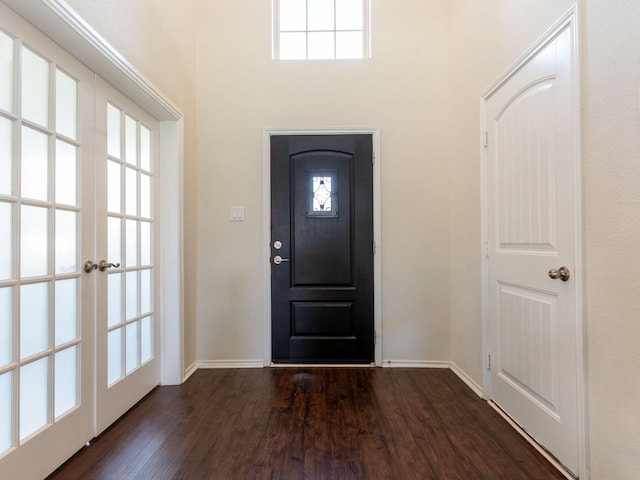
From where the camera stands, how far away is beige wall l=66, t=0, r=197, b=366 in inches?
65.7

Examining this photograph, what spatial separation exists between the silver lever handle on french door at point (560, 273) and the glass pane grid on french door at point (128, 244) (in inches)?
87.7

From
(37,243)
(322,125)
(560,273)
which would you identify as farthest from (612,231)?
(37,243)

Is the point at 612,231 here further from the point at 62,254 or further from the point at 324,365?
the point at 62,254

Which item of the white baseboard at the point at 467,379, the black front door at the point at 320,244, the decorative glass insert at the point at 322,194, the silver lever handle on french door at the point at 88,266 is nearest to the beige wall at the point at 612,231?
the white baseboard at the point at 467,379

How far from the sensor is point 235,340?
2.74m

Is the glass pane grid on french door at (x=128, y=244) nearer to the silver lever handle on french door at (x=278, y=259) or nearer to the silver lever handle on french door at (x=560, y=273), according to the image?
the silver lever handle on french door at (x=278, y=259)

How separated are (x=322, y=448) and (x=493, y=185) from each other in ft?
5.84

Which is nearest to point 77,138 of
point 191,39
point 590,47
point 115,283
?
point 115,283

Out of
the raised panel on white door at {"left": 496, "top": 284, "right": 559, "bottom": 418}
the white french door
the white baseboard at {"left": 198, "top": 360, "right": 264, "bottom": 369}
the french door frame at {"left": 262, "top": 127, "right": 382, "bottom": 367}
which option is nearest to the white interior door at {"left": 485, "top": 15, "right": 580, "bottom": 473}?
the raised panel on white door at {"left": 496, "top": 284, "right": 559, "bottom": 418}

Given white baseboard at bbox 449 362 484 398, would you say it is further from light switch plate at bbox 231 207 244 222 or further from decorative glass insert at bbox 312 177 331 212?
light switch plate at bbox 231 207 244 222

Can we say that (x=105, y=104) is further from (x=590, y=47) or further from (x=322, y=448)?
(x=590, y=47)

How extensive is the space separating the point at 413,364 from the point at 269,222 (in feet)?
5.42

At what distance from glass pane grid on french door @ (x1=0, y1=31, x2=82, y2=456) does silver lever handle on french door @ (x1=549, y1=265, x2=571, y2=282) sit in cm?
222

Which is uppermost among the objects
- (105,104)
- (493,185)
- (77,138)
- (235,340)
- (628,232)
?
(105,104)
